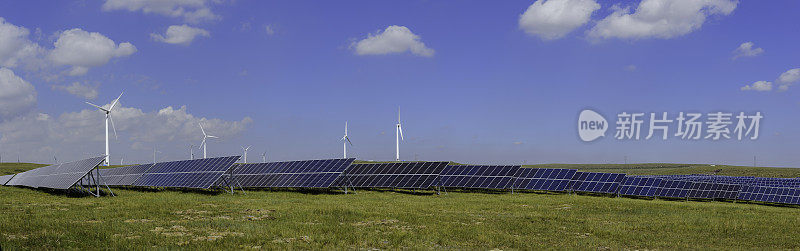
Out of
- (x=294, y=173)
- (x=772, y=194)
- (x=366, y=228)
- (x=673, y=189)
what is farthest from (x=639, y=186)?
(x=366, y=228)

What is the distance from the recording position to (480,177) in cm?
5550

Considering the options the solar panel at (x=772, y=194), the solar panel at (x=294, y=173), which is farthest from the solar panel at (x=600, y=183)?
the solar panel at (x=294, y=173)

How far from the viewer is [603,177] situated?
198 feet

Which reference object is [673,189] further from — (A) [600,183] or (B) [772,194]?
(B) [772,194]

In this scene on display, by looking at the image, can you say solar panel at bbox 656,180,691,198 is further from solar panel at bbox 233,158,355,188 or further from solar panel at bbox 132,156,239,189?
solar panel at bbox 132,156,239,189

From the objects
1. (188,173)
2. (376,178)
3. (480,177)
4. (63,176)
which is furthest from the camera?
(480,177)

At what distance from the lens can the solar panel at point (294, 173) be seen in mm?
46787

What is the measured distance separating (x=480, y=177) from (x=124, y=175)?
37908 millimetres

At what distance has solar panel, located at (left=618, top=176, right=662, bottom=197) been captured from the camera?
5873 cm

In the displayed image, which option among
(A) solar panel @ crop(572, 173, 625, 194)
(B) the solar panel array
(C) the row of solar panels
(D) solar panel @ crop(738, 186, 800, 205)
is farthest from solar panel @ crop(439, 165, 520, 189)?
(B) the solar panel array

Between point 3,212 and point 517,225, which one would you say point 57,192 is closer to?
point 3,212

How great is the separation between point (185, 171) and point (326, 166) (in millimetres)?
13384

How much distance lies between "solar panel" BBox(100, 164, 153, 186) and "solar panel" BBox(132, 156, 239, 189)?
1.00 metres

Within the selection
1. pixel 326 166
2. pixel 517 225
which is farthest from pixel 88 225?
pixel 326 166
